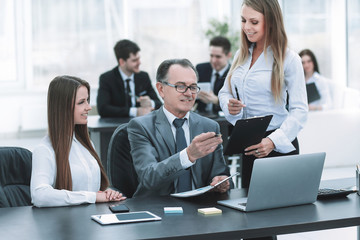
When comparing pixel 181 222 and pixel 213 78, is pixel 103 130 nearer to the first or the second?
pixel 213 78

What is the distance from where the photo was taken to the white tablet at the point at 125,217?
1946mm

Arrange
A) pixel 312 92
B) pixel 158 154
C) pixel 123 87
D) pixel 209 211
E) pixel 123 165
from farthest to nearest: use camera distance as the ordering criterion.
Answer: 1. pixel 312 92
2. pixel 123 87
3. pixel 123 165
4. pixel 158 154
5. pixel 209 211

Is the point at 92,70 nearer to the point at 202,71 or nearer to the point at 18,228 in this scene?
the point at 202,71

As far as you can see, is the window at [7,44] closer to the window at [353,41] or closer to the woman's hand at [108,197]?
the window at [353,41]

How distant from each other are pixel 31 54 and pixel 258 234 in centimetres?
792

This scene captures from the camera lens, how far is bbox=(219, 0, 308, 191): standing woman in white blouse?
2.75 m

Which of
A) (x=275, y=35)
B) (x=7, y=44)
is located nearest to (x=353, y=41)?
(x=7, y=44)

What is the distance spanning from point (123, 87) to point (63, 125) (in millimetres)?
3202

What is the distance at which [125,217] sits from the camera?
200cm

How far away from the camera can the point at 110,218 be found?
1987 millimetres

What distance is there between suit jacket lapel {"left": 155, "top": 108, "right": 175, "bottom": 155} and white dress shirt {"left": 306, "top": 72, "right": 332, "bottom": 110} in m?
4.89

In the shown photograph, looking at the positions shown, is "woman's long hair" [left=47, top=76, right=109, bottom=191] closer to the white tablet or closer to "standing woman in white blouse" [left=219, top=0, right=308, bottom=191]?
the white tablet

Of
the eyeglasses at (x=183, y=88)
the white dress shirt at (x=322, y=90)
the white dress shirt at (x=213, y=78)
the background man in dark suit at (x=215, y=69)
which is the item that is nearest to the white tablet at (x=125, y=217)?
the eyeglasses at (x=183, y=88)

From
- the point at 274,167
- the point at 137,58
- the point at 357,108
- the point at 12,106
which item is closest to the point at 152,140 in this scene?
the point at 274,167
